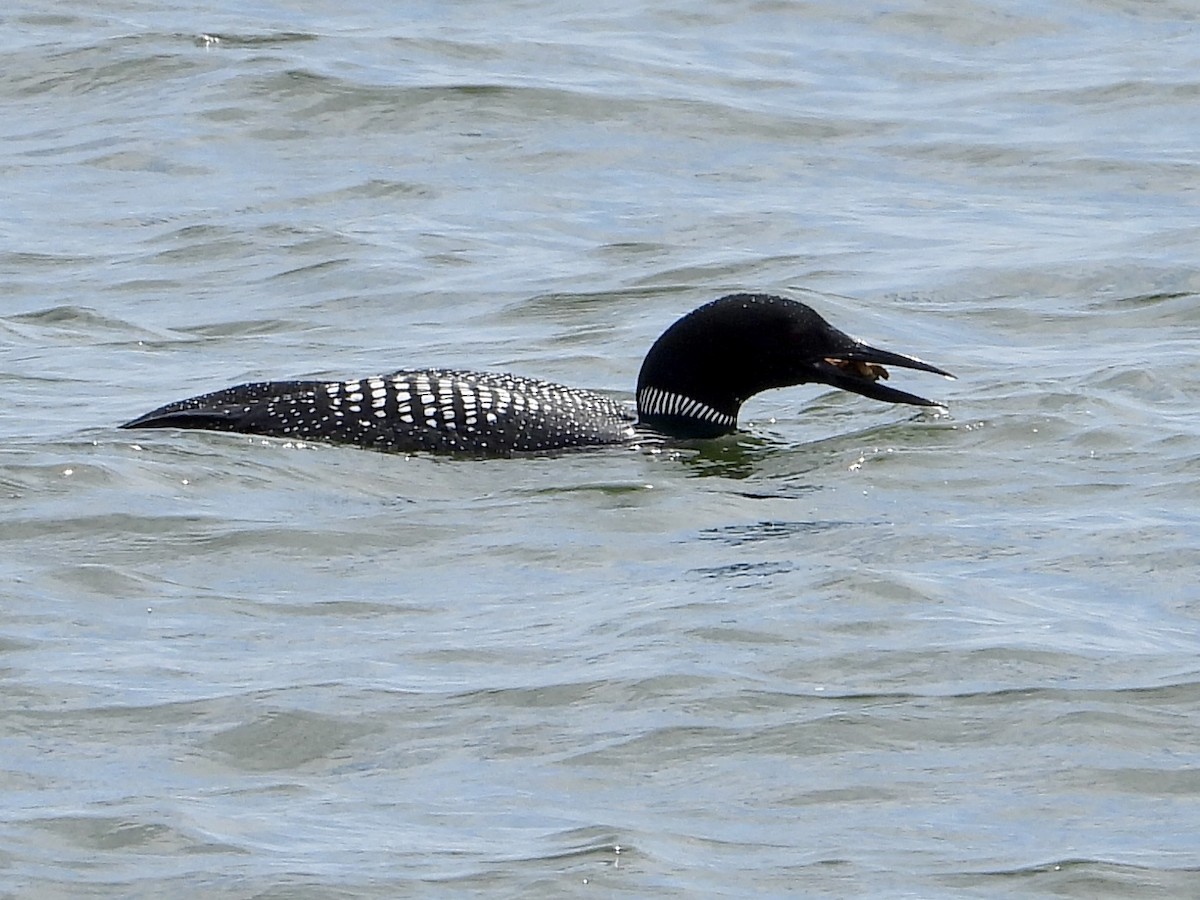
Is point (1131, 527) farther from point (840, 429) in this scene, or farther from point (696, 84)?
point (696, 84)

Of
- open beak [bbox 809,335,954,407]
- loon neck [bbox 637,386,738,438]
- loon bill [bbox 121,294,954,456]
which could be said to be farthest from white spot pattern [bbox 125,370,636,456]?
open beak [bbox 809,335,954,407]

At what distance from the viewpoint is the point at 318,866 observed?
4547 mm

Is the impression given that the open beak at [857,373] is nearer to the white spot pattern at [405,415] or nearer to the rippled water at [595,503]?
the rippled water at [595,503]

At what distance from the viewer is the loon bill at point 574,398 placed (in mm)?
7676

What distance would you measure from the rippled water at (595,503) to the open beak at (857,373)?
11cm

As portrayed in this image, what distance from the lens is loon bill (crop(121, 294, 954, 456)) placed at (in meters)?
7.68

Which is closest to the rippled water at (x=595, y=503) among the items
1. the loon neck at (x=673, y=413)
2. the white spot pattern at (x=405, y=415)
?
the white spot pattern at (x=405, y=415)

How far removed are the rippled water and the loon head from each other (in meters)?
0.18

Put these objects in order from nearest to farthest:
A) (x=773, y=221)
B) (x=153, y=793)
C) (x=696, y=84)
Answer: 1. (x=153, y=793)
2. (x=773, y=221)
3. (x=696, y=84)

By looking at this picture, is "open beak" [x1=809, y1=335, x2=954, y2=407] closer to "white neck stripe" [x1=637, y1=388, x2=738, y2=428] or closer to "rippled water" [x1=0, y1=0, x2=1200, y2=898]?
"rippled water" [x1=0, y1=0, x2=1200, y2=898]

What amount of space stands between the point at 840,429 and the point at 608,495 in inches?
50.0

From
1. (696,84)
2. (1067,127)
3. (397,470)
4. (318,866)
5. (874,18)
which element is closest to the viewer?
(318,866)

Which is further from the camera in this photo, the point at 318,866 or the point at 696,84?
the point at 696,84

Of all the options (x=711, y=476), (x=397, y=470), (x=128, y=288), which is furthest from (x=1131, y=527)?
(x=128, y=288)
